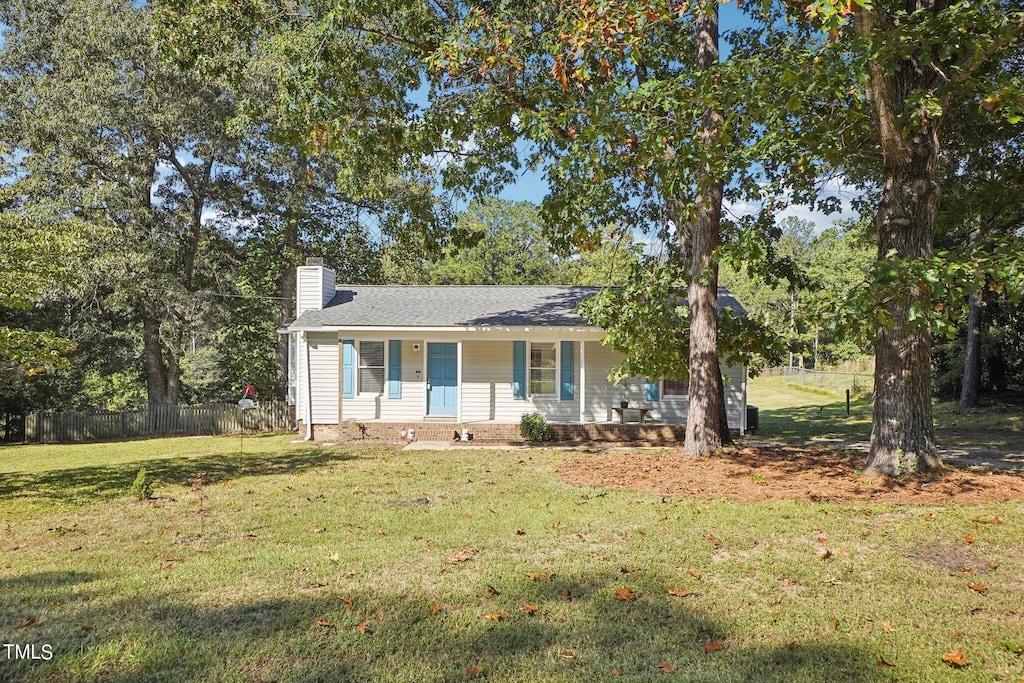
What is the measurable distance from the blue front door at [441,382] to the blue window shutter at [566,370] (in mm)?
2792

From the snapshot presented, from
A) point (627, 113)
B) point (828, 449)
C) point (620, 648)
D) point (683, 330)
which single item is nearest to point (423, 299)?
point (683, 330)

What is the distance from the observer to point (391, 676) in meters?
3.62

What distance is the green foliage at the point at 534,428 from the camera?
50.0ft

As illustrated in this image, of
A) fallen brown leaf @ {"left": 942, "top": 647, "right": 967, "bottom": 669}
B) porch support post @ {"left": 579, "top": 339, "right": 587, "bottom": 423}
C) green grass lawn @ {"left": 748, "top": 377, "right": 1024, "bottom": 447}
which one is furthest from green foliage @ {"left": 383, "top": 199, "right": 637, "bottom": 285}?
fallen brown leaf @ {"left": 942, "top": 647, "right": 967, "bottom": 669}

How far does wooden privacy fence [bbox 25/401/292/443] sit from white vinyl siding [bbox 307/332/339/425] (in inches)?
217

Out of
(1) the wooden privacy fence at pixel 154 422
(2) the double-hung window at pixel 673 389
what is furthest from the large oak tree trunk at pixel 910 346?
(1) the wooden privacy fence at pixel 154 422

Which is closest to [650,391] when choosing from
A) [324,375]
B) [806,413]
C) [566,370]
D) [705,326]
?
[566,370]

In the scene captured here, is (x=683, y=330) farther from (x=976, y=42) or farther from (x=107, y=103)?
(x=107, y=103)

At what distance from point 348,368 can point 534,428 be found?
522cm

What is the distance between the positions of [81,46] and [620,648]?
2410 centimetres

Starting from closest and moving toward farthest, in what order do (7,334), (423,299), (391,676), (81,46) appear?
(391,676) → (7,334) → (423,299) → (81,46)

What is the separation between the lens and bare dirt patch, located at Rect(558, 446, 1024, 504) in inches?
319

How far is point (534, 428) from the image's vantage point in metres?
15.2

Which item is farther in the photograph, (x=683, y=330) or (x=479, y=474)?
A: (x=683, y=330)
